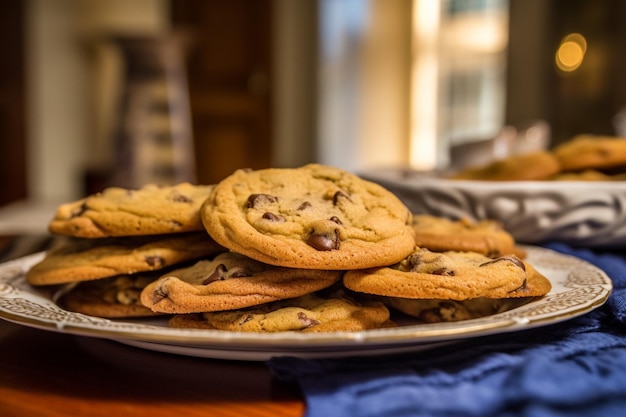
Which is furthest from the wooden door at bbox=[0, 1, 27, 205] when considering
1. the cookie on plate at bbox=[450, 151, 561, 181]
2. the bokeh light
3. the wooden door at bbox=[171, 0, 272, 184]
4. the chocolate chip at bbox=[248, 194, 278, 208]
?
the chocolate chip at bbox=[248, 194, 278, 208]

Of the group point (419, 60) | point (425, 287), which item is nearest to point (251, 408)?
point (425, 287)

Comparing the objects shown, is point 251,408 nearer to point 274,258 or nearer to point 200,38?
point 274,258

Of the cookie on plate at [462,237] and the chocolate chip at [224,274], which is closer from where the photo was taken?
the chocolate chip at [224,274]

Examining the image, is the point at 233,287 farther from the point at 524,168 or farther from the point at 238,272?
the point at 524,168

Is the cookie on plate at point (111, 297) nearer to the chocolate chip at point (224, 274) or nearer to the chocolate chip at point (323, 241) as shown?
the chocolate chip at point (224, 274)

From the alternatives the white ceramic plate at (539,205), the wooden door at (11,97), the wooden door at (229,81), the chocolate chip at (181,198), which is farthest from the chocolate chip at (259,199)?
the wooden door at (229,81)

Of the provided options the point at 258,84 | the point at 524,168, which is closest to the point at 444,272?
the point at 524,168

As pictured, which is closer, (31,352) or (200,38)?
(31,352)
